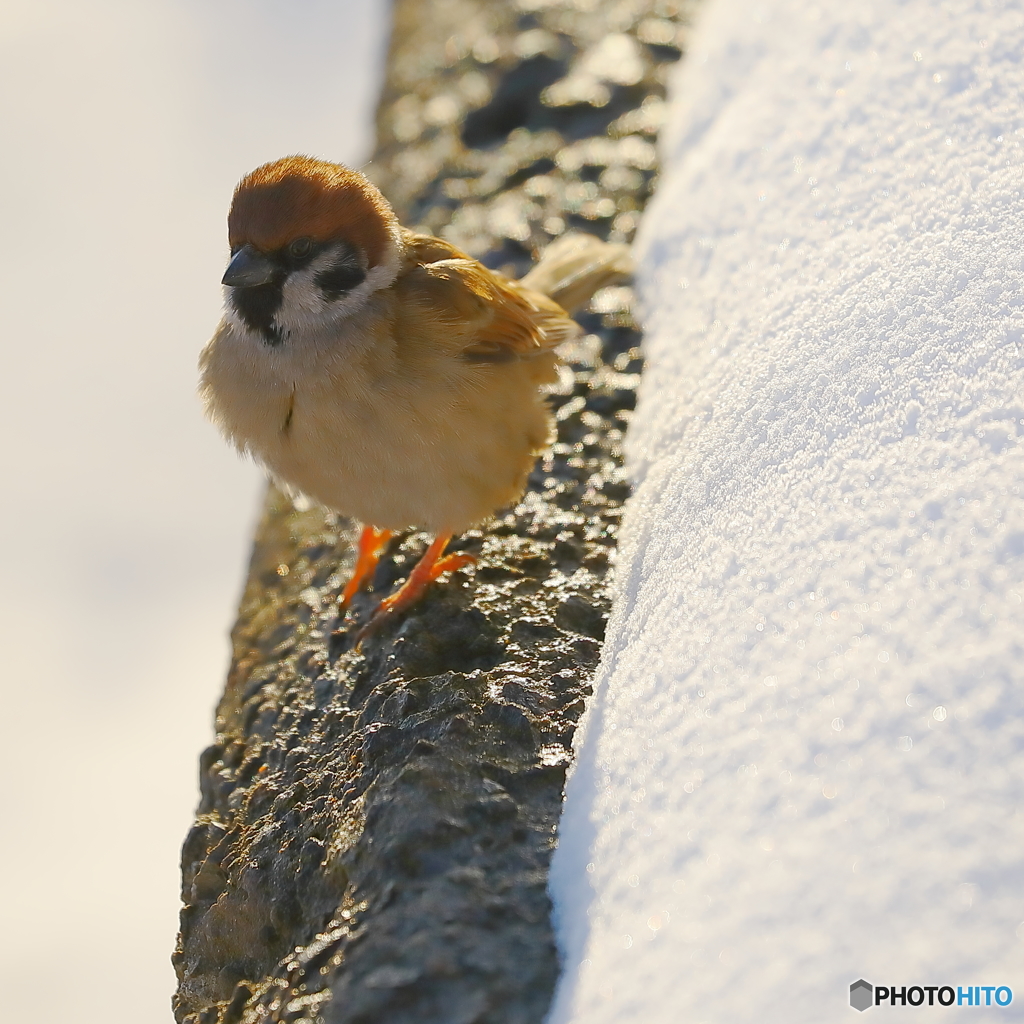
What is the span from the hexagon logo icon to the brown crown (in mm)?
2173

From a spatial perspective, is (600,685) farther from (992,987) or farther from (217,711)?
(217,711)

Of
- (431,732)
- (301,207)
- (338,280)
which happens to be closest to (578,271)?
(338,280)

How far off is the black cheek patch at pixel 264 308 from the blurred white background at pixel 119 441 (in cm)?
239

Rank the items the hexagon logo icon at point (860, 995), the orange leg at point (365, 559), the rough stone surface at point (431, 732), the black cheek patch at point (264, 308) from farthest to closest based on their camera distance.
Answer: the orange leg at point (365, 559)
the black cheek patch at point (264, 308)
the rough stone surface at point (431, 732)
the hexagon logo icon at point (860, 995)

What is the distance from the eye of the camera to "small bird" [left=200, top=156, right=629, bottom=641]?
106 inches

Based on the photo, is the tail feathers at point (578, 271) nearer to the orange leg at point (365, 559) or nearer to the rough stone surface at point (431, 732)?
the rough stone surface at point (431, 732)

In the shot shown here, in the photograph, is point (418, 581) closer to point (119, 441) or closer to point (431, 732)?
point (431, 732)

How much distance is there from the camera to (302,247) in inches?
110

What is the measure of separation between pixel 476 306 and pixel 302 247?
0.51m

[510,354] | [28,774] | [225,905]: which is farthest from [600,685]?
[28,774]

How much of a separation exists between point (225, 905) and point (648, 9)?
4578mm

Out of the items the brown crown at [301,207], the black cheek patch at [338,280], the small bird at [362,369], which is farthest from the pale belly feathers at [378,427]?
the brown crown at [301,207]

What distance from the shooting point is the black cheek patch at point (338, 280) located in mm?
2822

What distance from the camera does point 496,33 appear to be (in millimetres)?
5230
